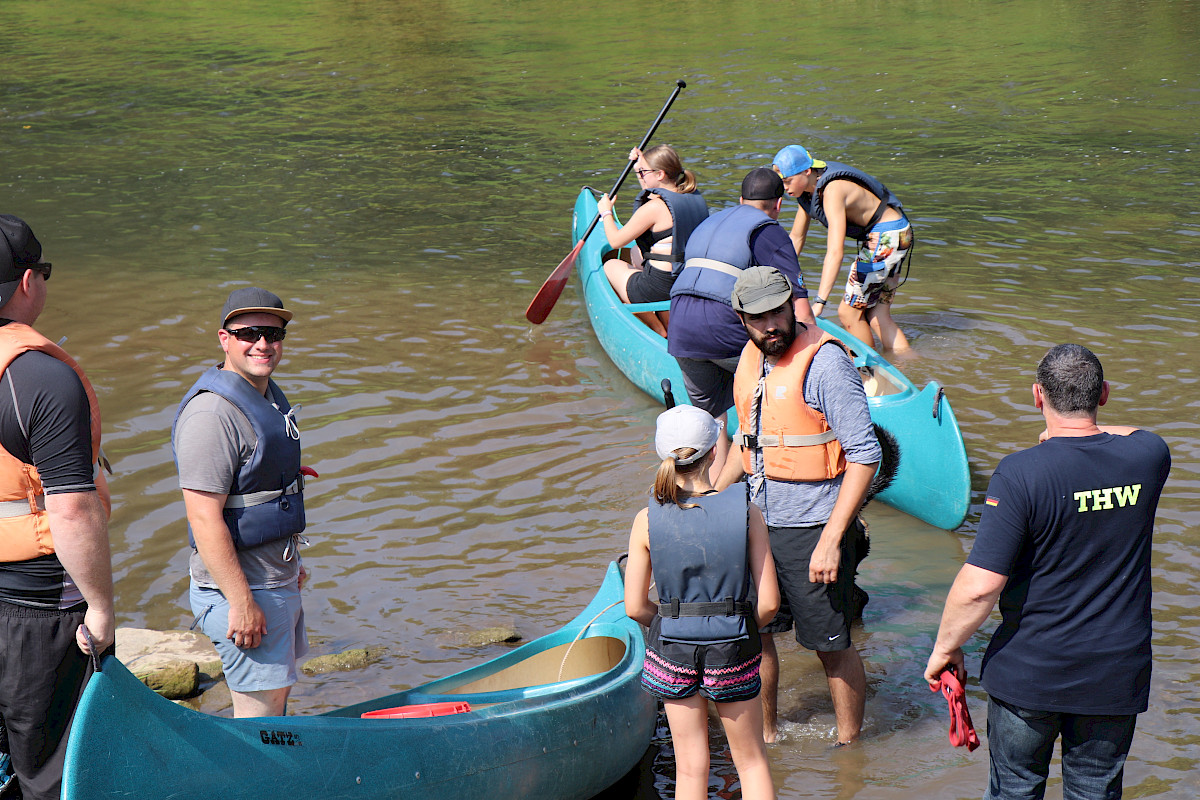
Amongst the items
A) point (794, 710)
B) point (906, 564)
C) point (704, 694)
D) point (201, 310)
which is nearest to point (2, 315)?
point (704, 694)

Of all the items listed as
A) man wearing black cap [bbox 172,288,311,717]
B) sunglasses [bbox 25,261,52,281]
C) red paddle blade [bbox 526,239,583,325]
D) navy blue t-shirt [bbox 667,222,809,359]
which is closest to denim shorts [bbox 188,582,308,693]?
man wearing black cap [bbox 172,288,311,717]

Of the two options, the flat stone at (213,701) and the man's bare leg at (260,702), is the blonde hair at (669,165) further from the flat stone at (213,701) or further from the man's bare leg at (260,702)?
the man's bare leg at (260,702)

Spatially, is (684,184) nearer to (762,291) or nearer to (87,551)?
(762,291)

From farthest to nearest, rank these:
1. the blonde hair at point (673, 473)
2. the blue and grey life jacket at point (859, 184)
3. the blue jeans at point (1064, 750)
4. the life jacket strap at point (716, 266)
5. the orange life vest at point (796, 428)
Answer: the blue and grey life jacket at point (859, 184) → the life jacket strap at point (716, 266) → the orange life vest at point (796, 428) → the blonde hair at point (673, 473) → the blue jeans at point (1064, 750)

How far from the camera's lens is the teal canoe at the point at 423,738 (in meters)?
2.78

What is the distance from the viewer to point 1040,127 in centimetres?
1536

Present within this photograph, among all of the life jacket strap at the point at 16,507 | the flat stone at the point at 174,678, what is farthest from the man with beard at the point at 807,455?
the flat stone at the point at 174,678

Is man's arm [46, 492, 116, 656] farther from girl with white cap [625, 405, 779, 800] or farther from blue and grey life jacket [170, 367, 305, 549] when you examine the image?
girl with white cap [625, 405, 779, 800]

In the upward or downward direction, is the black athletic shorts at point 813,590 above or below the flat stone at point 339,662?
above

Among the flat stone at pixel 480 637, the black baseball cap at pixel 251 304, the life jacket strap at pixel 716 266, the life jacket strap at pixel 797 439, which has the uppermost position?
the black baseball cap at pixel 251 304

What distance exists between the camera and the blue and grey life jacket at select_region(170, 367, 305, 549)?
3.28m

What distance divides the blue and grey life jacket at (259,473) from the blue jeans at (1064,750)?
7.32 ft

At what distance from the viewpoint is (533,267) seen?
10.6 m

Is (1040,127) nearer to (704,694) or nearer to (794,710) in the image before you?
(794,710)
